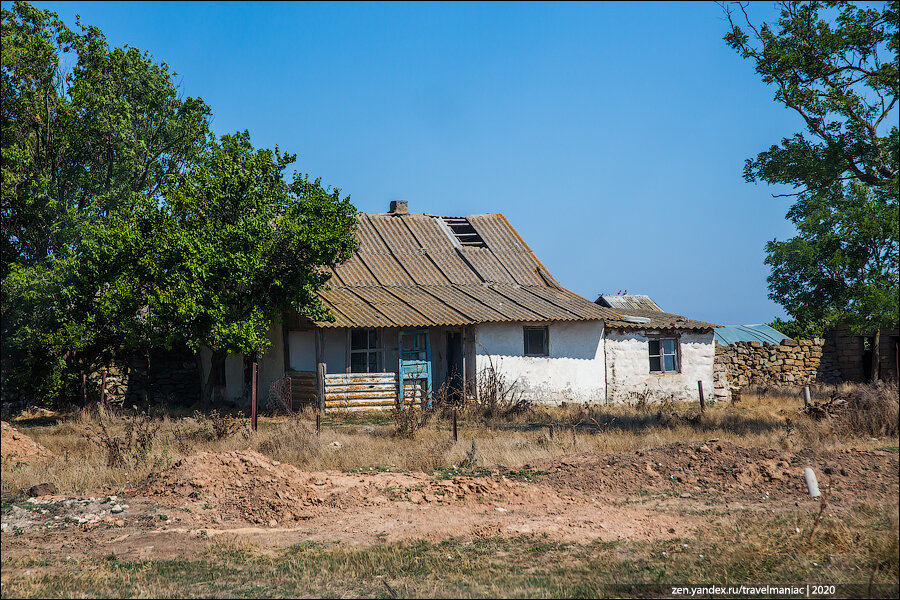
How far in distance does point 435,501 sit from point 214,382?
13.7 m

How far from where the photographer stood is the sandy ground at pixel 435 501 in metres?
8.51

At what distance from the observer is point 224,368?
23625mm

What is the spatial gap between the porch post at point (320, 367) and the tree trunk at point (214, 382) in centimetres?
303

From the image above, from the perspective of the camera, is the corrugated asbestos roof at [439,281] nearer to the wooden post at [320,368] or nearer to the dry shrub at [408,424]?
the wooden post at [320,368]

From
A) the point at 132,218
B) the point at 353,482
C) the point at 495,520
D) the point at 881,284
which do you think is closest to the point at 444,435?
the point at 353,482

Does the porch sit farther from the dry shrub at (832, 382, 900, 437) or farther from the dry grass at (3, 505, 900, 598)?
the dry grass at (3, 505, 900, 598)

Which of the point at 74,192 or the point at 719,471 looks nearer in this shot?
the point at 719,471

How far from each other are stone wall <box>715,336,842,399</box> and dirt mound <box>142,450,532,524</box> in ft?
64.3

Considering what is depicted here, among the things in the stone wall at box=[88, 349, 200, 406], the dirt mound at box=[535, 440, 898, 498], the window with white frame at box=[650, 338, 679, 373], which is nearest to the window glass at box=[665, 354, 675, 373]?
the window with white frame at box=[650, 338, 679, 373]

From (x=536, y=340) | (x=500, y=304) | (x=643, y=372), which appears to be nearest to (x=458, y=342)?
(x=500, y=304)

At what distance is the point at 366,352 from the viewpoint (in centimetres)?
2153

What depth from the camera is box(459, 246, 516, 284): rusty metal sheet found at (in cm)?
2583

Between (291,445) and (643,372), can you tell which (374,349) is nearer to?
(643,372)

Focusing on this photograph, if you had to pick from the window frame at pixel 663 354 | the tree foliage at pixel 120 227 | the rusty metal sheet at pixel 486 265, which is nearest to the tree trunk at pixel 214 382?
the tree foliage at pixel 120 227
